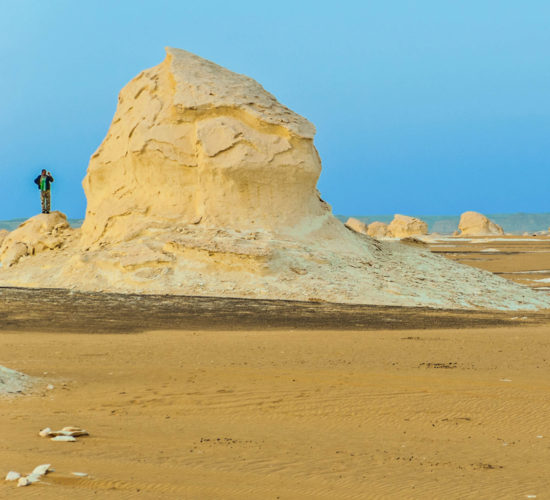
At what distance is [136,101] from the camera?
21.0 m

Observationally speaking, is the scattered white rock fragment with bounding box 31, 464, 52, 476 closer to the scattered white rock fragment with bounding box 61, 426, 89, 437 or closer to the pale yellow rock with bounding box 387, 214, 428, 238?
the scattered white rock fragment with bounding box 61, 426, 89, 437

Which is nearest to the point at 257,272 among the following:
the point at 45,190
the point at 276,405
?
the point at 45,190

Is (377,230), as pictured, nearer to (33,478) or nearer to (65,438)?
(65,438)

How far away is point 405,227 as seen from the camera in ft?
199

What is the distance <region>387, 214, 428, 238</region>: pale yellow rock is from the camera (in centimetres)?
6050

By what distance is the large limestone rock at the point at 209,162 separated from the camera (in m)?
19.3

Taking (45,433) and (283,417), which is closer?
(45,433)

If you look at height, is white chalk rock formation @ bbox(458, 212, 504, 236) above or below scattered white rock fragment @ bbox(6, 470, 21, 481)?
above

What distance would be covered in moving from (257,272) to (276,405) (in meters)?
10.2

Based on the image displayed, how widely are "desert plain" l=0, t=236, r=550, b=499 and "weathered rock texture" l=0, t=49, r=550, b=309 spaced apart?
→ 9.94 feet

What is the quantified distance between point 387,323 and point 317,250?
512 cm

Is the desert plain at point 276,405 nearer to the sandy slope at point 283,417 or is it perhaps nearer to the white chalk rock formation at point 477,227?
the sandy slope at point 283,417

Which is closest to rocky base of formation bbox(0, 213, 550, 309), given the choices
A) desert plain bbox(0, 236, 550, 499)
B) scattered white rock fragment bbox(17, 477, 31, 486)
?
desert plain bbox(0, 236, 550, 499)

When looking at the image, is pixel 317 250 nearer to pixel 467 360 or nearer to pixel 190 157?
pixel 190 157
